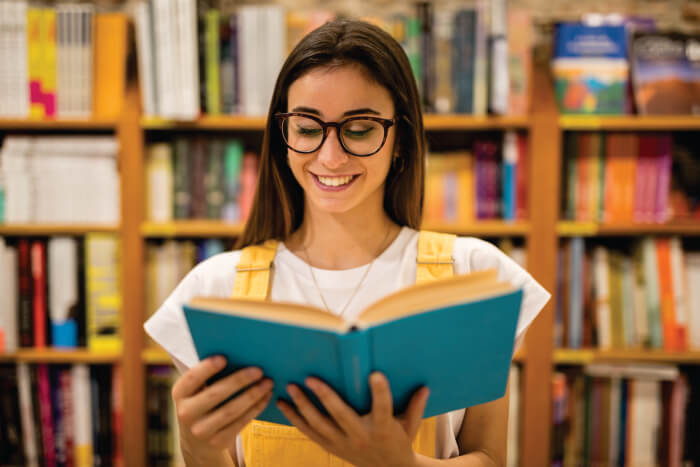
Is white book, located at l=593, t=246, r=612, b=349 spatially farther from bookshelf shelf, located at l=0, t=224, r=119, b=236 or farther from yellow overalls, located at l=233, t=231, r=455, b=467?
bookshelf shelf, located at l=0, t=224, r=119, b=236

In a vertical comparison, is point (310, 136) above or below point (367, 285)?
above

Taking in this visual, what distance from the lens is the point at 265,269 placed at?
3.20ft

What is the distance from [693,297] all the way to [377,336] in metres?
1.74

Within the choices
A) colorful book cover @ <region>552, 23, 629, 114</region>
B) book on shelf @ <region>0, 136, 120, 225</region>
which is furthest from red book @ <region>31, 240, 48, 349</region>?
colorful book cover @ <region>552, 23, 629, 114</region>

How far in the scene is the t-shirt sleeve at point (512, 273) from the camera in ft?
2.95

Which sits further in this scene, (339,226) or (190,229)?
(190,229)

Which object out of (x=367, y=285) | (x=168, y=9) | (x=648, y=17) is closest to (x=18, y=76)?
(x=168, y=9)

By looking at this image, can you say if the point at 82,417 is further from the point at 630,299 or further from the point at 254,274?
the point at 630,299

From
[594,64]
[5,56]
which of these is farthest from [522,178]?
[5,56]

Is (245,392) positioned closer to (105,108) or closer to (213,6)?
(105,108)

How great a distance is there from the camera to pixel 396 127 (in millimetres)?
964

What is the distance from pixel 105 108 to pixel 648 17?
1973 millimetres

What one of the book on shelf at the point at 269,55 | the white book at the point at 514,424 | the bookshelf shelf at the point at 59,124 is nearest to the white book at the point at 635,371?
the white book at the point at 514,424

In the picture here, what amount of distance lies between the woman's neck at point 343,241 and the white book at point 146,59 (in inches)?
41.4
